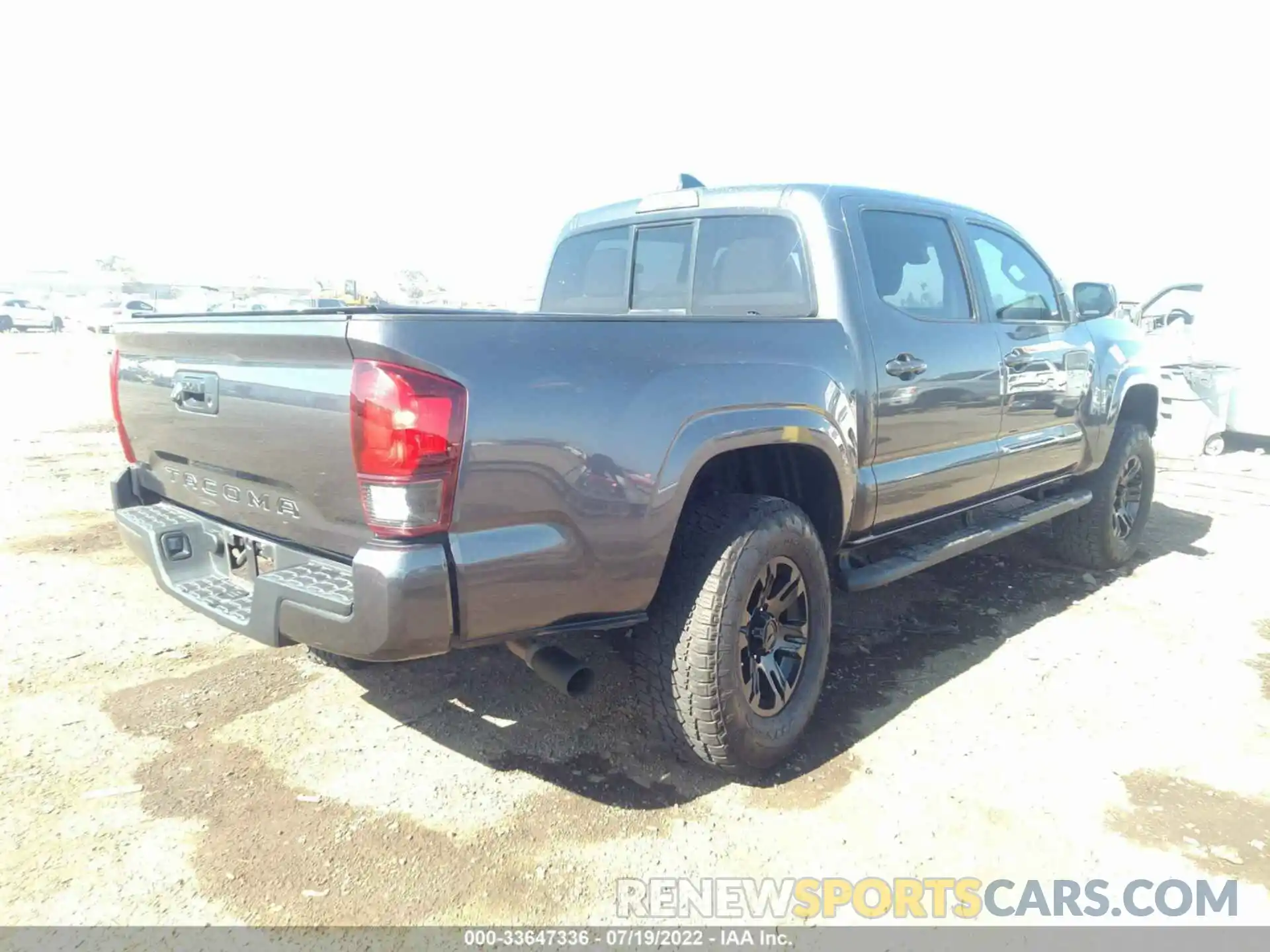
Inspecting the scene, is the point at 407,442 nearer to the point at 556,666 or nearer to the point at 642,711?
the point at 556,666

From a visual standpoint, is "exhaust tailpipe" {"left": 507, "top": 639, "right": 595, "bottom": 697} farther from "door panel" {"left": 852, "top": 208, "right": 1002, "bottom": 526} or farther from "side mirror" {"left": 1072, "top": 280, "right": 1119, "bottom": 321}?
"side mirror" {"left": 1072, "top": 280, "right": 1119, "bottom": 321}

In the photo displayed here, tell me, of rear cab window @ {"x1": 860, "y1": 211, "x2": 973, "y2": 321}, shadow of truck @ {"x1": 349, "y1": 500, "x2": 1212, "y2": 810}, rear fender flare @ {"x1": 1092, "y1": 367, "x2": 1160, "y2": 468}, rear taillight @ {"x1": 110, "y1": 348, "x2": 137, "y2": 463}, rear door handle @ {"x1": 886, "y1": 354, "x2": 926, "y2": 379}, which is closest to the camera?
shadow of truck @ {"x1": 349, "y1": 500, "x2": 1212, "y2": 810}

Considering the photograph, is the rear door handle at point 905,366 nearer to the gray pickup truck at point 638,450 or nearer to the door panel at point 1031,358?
the gray pickup truck at point 638,450

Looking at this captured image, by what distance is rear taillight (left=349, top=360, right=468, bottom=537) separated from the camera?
6.53ft

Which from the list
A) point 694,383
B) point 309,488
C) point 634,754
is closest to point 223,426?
point 309,488

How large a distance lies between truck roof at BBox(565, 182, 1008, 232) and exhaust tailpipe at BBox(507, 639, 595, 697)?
200cm

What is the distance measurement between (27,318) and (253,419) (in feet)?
136

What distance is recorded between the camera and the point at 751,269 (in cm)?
338

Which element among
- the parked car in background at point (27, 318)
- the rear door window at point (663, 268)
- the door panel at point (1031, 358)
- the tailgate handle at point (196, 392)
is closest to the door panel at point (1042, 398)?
the door panel at point (1031, 358)

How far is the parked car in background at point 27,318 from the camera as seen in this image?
1277 inches

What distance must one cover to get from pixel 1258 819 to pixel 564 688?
2272 millimetres

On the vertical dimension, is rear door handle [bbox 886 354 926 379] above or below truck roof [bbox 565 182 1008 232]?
below

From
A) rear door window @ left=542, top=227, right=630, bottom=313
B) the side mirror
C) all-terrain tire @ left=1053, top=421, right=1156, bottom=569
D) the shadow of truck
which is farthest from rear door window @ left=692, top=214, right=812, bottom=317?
all-terrain tire @ left=1053, top=421, right=1156, bottom=569

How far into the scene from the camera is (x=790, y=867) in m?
2.34
